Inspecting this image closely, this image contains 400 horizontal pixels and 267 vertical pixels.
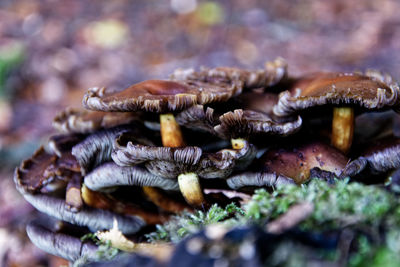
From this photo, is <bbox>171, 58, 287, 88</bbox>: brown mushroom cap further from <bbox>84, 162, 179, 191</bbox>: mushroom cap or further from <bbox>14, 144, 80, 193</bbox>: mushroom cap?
<bbox>14, 144, 80, 193</bbox>: mushroom cap

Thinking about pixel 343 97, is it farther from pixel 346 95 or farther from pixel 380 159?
pixel 380 159

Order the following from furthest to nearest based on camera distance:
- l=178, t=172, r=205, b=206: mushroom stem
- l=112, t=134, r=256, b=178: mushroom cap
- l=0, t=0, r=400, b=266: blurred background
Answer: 1. l=0, t=0, r=400, b=266: blurred background
2. l=178, t=172, r=205, b=206: mushroom stem
3. l=112, t=134, r=256, b=178: mushroom cap

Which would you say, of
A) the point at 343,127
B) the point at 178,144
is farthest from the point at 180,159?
the point at 343,127

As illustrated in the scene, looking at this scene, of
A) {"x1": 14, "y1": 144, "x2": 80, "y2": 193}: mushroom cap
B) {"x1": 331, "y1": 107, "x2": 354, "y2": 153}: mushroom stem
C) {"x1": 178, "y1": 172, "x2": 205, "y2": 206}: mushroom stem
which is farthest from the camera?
{"x1": 14, "y1": 144, "x2": 80, "y2": 193}: mushroom cap

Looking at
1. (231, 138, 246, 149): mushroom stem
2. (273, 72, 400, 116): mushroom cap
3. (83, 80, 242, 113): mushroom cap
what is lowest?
(231, 138, 246, 149): mushroom stem

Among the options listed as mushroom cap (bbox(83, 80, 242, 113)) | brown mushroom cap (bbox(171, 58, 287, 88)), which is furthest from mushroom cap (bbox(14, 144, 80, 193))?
brown mushroom cap (bbox(171, 58, 287, 88))

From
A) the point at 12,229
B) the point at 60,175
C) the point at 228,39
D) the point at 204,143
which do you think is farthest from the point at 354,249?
the point at 228,39

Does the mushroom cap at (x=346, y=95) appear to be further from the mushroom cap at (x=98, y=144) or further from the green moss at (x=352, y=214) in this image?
the mushroom cap at (x=98, y=144)
